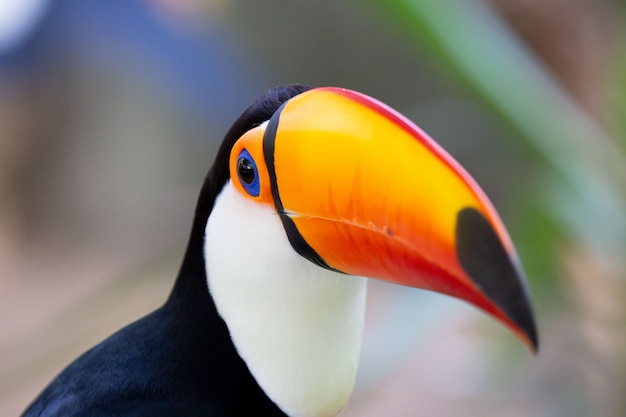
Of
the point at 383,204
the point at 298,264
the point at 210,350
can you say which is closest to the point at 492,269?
the point at 383,204

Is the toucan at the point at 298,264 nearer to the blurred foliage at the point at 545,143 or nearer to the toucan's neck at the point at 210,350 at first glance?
the toucan's neck at the point at 210,350

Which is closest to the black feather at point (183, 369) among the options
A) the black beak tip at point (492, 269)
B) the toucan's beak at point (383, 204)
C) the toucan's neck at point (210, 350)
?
the toucan's neck at point (210, 350)

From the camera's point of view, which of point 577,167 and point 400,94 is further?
point 400,94

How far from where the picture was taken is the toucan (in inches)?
28.3

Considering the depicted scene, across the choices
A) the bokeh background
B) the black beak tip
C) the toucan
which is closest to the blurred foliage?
the bokeh background

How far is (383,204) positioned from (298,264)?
0.20 meters

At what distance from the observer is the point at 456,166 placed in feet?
2.38

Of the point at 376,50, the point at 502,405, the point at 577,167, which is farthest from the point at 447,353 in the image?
the point at 376,50

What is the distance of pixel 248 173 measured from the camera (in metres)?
0.94

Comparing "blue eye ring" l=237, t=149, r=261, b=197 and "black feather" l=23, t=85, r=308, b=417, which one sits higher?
"blue eye ring" l=237, t=149, r=261, b=197

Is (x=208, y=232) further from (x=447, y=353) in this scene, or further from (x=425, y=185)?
(x=447, y=353)

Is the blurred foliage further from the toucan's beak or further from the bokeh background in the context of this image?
the toucan's beak

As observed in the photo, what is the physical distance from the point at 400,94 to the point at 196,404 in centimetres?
294

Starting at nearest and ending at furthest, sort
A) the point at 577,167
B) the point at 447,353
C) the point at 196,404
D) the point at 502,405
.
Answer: the point at 196,404 < the point at 577,167 < the point at 502,405 < the point at 447,353
